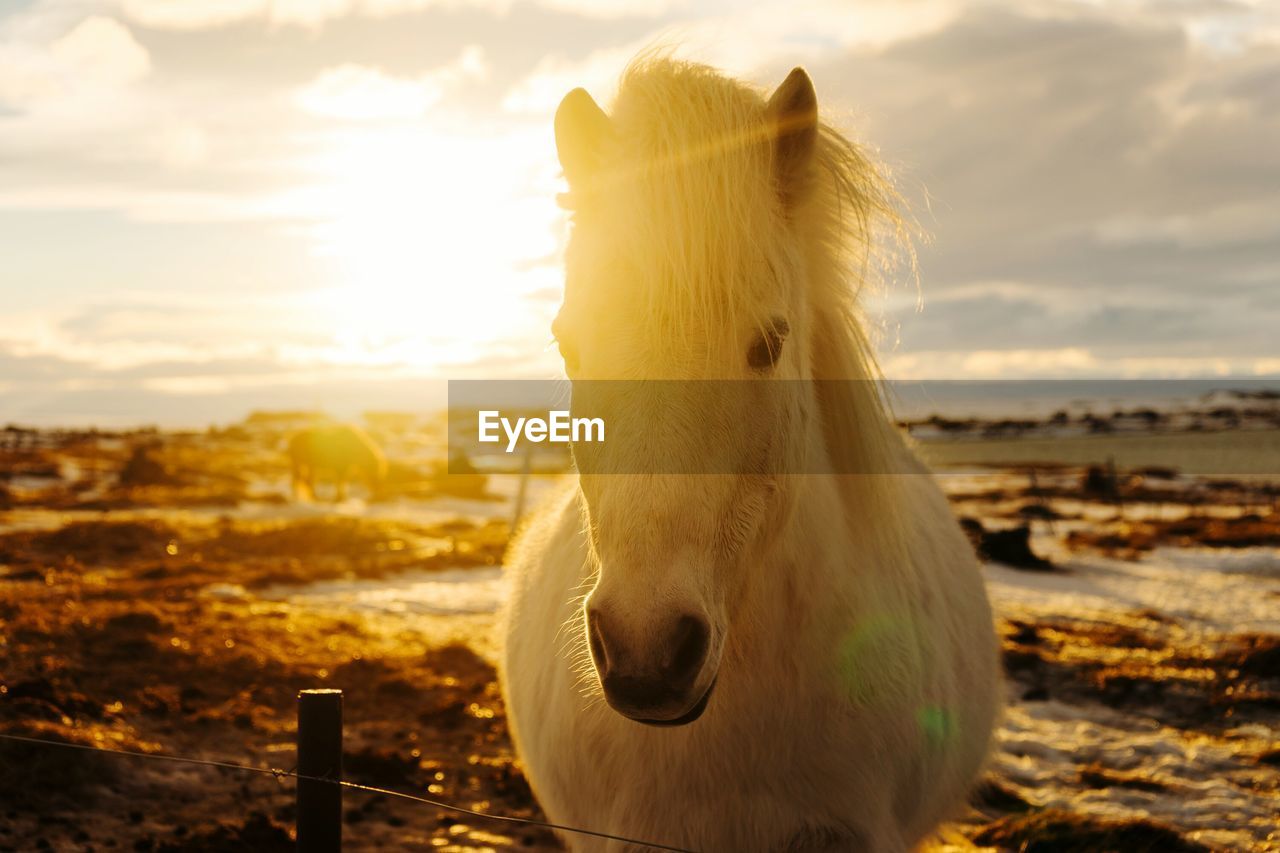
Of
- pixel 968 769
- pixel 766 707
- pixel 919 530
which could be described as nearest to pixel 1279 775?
pixel 968 769

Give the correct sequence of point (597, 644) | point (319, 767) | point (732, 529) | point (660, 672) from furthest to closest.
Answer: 1. point (319, 767)
2. point (732, 529)
3. point (597, 644)
4. point (660, 672)

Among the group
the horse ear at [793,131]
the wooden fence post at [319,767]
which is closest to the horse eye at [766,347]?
the horse ear at [793,131]

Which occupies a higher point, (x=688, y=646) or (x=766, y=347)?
(x=766, y=347)

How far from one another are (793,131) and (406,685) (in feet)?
23.4

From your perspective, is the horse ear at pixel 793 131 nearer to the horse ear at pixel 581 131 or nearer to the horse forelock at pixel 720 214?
the horse forelock at pixel 720 214

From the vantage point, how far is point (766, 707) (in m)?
2.51

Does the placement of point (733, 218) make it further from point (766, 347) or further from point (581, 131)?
point (581, 131)

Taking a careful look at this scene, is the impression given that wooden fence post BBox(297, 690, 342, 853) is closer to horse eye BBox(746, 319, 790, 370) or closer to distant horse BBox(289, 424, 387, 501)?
horse eye BBox(746, 319, 790, 370)

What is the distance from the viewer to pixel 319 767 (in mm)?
2939

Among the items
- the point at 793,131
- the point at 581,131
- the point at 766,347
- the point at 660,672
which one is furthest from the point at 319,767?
the point at 793,131

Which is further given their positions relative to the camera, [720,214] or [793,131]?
[793,131]

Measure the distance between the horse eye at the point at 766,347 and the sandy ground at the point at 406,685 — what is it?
3.50 m

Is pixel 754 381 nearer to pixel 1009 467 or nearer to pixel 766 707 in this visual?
pixel 766 707

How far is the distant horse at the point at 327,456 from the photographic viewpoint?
27391 mm
